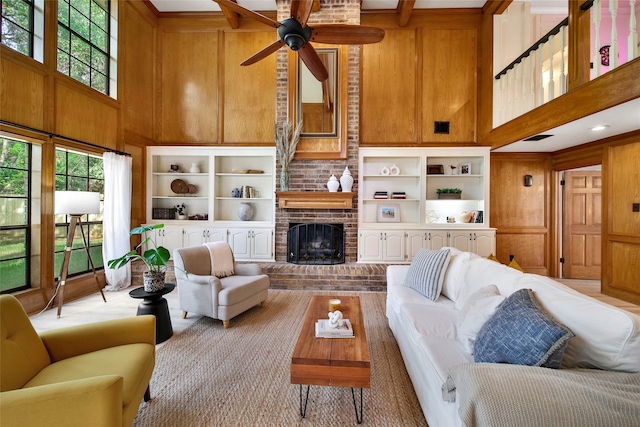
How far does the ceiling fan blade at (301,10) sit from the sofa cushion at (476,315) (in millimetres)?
2510

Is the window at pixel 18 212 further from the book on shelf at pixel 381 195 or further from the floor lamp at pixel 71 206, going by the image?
the book on shelf at pixel 381 195

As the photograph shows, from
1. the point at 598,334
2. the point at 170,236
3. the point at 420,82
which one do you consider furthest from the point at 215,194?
the point at 598,334

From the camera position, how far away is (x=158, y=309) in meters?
2.51

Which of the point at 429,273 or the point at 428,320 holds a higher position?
the point at 429,273

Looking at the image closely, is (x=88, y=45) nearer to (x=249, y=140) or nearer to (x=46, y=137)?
(x=46, y=137)

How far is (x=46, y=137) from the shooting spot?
3.19 metres

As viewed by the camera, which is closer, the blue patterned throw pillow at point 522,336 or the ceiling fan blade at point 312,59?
the blue patterned throw pillow at point 522,336

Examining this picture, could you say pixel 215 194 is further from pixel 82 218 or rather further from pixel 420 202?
pixel 420 202

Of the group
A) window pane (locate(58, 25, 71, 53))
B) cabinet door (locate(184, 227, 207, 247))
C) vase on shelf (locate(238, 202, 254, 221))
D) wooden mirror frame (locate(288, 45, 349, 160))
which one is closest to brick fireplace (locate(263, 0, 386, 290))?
wooden mirror frame (locate(288, 45, 349, 160))

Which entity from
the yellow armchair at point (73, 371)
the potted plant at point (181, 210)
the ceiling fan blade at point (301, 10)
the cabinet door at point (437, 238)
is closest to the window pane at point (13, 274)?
the potted plant at point (181, 210)

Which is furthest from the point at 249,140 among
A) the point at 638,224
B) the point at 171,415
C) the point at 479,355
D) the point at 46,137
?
the point at 638,224

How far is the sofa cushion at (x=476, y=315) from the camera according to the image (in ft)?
5.24

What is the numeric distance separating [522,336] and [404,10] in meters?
5.17

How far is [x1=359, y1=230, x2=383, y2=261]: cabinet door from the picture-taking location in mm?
4598
